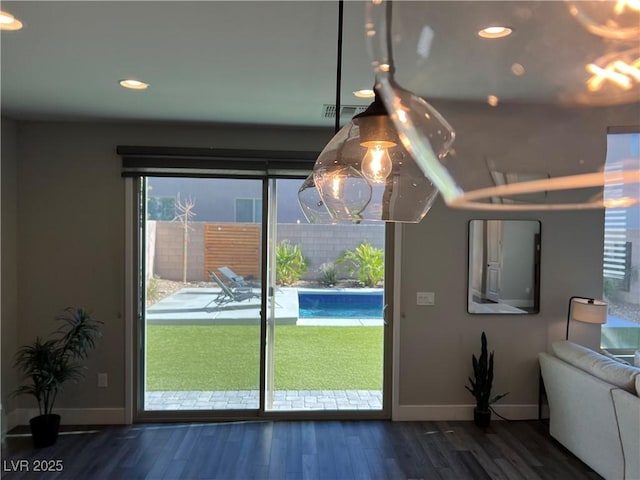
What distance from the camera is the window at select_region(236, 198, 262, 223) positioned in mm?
3756

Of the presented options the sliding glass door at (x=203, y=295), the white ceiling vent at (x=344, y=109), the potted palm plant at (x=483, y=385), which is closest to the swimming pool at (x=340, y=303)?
the sliding glass door at (x=203, y=295)

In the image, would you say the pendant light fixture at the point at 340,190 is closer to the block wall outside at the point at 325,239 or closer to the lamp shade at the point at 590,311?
the block wall outside at the point at 325,239

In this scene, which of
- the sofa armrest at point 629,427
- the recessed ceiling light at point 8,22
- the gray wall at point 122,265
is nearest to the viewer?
the recessed ceiling light at point 8,22

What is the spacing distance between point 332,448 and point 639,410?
1.96m

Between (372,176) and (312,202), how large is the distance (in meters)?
0.36

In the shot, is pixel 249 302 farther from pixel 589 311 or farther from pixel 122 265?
pixel 589 311

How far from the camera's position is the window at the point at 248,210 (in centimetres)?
376

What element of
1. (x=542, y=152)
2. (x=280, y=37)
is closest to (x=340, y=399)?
(x=280, y=37)

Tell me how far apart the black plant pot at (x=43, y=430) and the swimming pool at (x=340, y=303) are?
2.04m

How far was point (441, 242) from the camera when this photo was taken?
3.73 meters

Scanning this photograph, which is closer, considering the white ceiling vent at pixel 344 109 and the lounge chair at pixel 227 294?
the white ceiling vent at pixel 344 109

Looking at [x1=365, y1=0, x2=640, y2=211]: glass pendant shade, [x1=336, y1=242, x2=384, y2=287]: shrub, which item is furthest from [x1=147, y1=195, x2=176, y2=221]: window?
[x1=365, y1=0, x2=640, y2=211]: glass pendant shade

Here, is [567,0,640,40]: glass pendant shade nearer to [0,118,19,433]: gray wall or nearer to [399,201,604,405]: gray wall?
[399,201,604,405]: gray wall

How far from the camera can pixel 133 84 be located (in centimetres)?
255
